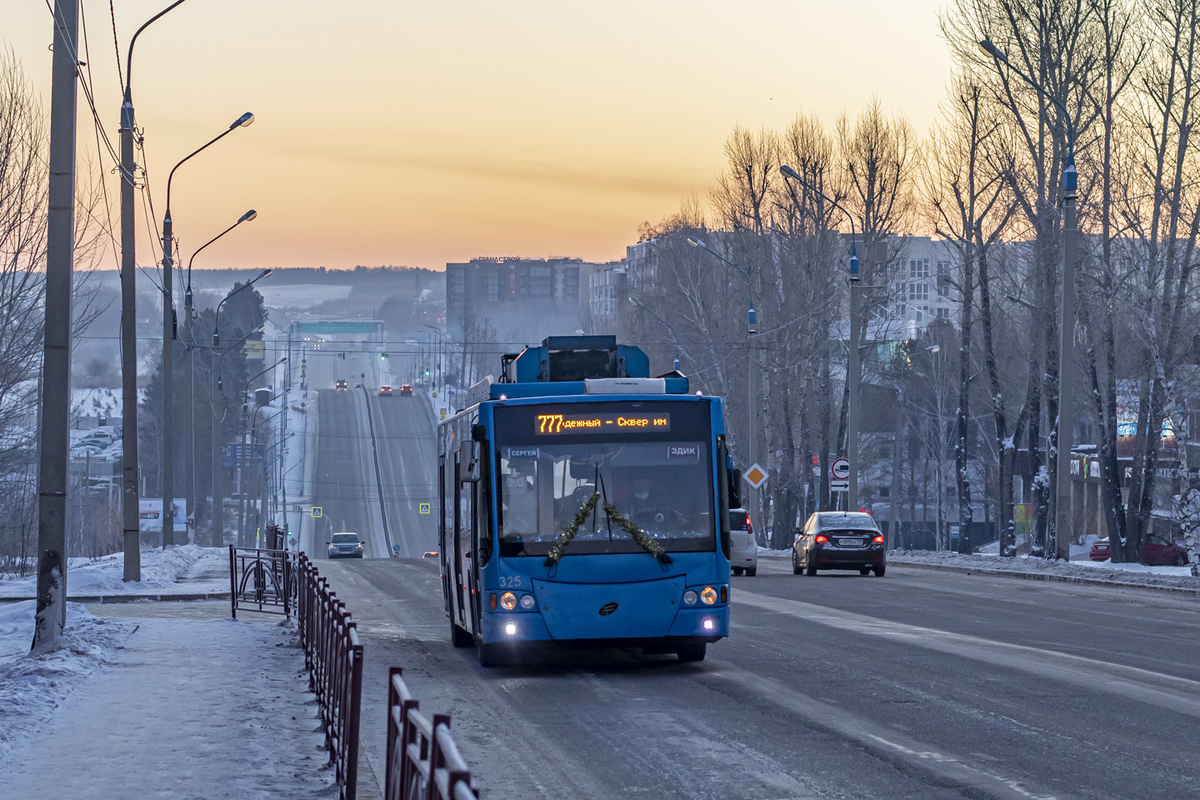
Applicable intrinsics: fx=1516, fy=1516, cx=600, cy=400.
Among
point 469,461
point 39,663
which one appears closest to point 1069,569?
point 469,461

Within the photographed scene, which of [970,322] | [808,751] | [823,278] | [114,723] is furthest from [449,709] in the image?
[823,278]

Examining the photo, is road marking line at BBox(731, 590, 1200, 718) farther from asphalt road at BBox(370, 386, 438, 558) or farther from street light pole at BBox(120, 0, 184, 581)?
asphalt road at BBox(370, 386, 438, 558)

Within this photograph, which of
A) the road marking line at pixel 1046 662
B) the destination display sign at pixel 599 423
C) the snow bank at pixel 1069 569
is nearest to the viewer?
the road marking line at pixel 1046 662

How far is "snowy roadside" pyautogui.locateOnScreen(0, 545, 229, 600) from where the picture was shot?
27.8m

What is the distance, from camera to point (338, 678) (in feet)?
31.0

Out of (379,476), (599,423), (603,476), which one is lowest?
(603,476)

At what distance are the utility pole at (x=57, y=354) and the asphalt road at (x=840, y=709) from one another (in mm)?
3357

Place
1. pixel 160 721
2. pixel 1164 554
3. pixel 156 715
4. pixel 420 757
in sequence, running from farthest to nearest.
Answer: pixel 1164 554, pixel 156 715, pixel 160 721, pixel 420 757

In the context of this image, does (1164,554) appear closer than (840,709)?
No

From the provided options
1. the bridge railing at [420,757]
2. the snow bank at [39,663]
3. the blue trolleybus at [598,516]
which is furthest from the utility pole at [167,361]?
the bridge railing at [420,757]

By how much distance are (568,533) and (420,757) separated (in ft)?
30.5

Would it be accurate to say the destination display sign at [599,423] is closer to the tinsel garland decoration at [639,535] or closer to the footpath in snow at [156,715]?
the tinsel garland decoration at [639,535]

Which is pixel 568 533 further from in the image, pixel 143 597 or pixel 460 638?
pixel 143 597

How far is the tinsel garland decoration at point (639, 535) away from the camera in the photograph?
1440 cm
